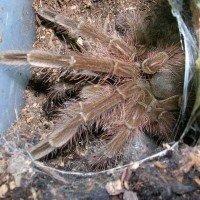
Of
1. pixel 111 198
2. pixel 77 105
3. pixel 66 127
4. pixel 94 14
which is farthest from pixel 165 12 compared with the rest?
pixel 111 198

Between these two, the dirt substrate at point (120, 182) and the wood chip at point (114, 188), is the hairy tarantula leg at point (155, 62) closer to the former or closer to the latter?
the dirt substrate at point (120, 182)

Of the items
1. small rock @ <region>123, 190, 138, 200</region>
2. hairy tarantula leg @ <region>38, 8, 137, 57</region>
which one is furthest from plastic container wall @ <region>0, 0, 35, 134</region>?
small rock @ <region>123, 190, 138, 200</region>

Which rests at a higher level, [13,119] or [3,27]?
[3,27]

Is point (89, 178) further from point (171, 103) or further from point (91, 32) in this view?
point (91, 32)

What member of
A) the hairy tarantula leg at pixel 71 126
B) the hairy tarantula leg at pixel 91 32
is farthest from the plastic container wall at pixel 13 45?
the hairy tarantula leg at pixel 71 126

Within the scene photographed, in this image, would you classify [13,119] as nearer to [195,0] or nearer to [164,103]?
[164,103]

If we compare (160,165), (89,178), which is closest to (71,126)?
(89,178)
